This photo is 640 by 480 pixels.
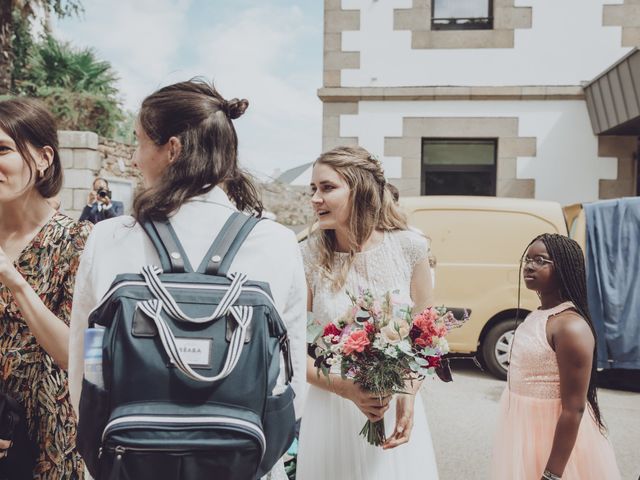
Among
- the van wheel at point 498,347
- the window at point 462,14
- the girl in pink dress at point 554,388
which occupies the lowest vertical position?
the van wheel at point 498,347

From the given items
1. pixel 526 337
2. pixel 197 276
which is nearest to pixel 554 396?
→ pixel 526 337

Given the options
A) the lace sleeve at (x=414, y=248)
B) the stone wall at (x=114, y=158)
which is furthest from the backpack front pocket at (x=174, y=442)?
the stone wall at (x=114, y=158)

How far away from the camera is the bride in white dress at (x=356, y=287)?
2.21 meters

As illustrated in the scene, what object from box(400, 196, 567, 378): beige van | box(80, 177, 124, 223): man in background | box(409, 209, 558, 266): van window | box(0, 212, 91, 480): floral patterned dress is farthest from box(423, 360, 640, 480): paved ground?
box(80, 177, 124, 223): man in background

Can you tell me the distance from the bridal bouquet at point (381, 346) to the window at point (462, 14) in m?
7.87

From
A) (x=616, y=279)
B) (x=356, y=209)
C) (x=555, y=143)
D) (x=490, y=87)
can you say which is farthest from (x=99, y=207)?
(x=356, y=209)

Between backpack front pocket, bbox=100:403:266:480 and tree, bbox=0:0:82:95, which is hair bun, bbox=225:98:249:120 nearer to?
backpack front pocket, bbox=100:403:266:480

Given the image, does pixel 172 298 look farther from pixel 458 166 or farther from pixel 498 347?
pixel 458 166

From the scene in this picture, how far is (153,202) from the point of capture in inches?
52.4

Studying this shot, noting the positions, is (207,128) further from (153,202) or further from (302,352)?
(302,352)

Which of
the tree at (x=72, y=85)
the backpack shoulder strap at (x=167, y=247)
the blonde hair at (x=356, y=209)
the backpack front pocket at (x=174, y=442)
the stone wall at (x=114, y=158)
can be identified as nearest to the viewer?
the backpack front pocket at (x=174, y=442)

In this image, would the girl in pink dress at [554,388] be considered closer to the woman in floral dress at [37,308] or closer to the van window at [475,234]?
the woman in floral dress at [37,308]

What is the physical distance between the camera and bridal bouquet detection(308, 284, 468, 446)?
1.97 meters

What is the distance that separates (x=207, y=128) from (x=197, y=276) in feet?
1.36
